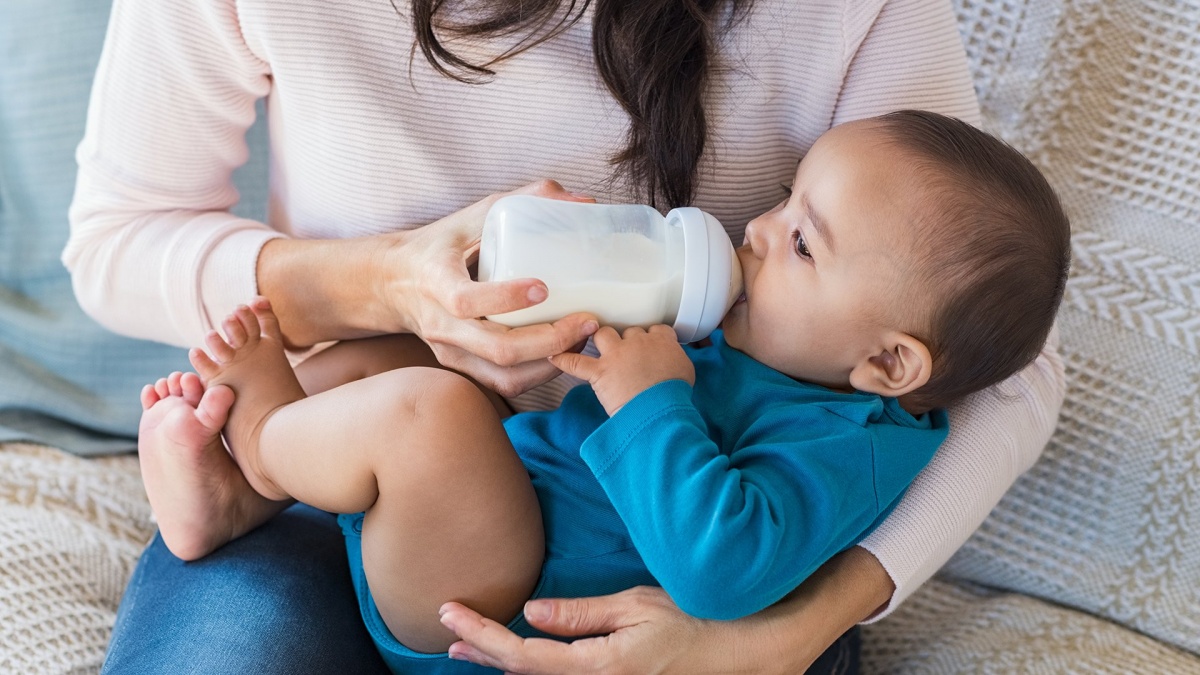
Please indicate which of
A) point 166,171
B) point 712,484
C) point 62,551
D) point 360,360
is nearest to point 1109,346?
point 712,484

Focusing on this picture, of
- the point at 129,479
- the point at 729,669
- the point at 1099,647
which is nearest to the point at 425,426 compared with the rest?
the point at 729,669

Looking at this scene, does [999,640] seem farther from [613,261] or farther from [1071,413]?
[613,261]

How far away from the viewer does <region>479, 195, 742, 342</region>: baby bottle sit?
2.69 feet

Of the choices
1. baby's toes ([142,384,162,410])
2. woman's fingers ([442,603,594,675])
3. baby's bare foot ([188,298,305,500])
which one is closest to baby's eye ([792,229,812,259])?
woman's fingers ([442,603,594,675])

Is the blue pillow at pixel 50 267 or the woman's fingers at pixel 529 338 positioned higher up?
the woman's fingers at pixel 529 338

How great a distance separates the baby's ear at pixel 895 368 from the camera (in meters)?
0.93

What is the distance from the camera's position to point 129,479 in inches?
51.9

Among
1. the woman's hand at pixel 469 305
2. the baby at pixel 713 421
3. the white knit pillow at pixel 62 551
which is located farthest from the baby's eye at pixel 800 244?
the white knit pillow at pixel 62 551

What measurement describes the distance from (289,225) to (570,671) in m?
0.65

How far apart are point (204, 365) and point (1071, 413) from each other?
1.04 m

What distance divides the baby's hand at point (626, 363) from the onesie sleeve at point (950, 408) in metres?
0.30

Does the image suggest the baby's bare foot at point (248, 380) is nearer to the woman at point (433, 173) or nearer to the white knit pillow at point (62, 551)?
the woman at point (433, 173)

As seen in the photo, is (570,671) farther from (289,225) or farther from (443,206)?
(289,225)

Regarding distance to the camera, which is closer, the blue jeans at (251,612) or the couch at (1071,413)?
the blue jeans at (251,612)
